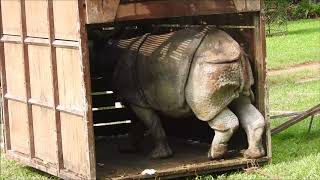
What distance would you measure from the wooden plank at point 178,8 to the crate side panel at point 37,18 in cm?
97

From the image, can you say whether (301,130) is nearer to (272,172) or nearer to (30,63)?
(272,172)

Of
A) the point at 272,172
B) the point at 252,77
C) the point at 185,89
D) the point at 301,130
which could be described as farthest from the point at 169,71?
the point at 301,130

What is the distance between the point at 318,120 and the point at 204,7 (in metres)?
4.45

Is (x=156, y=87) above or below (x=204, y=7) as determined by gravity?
below

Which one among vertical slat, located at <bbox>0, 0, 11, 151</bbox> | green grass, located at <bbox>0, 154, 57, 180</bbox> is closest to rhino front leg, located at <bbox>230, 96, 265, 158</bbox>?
green grass, located at <bbox>0, 154, 57, 180</bbox>

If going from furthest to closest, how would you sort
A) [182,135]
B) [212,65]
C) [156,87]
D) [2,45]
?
1. [182,135]
2. [2,45]
3. [156,87]
4. [212,65]

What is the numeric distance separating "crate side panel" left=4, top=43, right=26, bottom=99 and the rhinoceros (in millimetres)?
1248

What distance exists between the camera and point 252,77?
29.7 ft

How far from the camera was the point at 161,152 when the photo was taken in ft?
31.9

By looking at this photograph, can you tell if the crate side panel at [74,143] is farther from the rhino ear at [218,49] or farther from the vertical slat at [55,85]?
the rhino ear at [218,49]

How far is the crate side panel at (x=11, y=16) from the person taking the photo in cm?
962

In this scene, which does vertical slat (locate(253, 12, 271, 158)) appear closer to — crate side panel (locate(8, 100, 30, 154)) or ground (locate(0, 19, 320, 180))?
ground (locate(0, 19, 320, 180))

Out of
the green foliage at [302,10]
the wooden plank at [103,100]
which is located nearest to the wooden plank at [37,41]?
the wooden plank at [103,100]

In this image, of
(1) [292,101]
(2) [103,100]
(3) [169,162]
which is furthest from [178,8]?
(1) [292,101]
